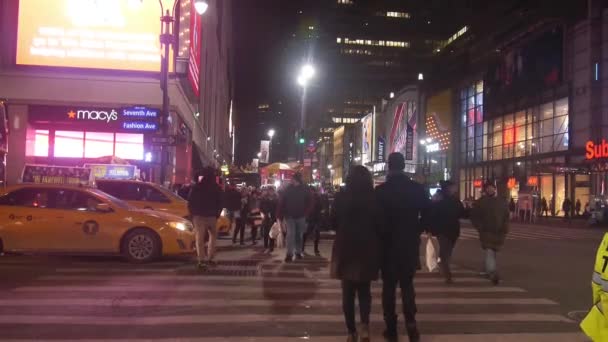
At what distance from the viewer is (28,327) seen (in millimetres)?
6676

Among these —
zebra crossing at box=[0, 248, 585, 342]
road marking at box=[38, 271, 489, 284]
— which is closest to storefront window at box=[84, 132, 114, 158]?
zebra crossing at box=[0, 248, 585, 342]

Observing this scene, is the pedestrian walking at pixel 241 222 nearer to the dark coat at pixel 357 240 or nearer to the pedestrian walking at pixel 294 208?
the pedestrian walking at pixel 294 208

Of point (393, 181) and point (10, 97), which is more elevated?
point (10, 97)

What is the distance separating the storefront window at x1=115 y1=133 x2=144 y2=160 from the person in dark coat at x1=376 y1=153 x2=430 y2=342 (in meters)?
26.0

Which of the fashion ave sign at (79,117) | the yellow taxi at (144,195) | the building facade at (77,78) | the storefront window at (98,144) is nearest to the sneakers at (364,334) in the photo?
the yellow taxi at (144,195)

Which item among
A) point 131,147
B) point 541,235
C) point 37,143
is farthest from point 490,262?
point 37,143

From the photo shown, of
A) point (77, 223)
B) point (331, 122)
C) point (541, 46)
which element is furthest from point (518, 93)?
point (331, 122)

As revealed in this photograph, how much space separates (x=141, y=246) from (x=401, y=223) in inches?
277

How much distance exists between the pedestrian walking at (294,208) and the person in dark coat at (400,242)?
639cm

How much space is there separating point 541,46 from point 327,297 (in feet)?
136

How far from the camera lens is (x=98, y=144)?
30.2 metres

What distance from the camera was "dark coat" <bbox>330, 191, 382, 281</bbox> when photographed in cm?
588

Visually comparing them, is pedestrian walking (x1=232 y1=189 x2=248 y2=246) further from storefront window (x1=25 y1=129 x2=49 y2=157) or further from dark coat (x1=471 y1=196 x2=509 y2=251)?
storefront window (x1=25 y1=129 x2=49 y2=157)

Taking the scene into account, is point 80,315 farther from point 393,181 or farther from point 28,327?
point 393,181
